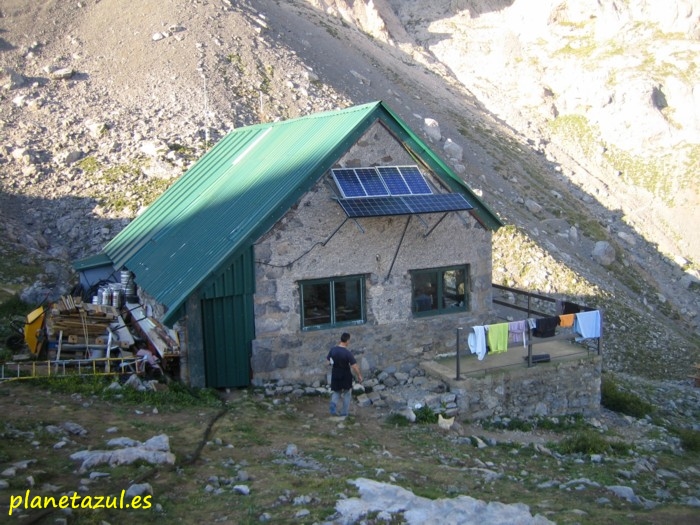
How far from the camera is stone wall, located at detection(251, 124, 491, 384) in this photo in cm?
1334

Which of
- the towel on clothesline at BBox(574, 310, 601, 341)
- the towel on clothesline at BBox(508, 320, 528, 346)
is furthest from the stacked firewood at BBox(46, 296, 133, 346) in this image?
the towel on clothesline at BBox(574, 310, 601, 341)

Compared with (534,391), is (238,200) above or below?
above

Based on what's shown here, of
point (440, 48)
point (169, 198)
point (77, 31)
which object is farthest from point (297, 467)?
point (440, 48)

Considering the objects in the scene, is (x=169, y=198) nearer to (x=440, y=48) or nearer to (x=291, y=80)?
(x=291, y=80)

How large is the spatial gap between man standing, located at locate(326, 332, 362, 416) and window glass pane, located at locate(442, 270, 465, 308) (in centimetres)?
407

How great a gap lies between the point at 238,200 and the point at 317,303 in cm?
290

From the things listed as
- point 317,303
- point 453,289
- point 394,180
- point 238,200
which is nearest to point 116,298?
point 238,200

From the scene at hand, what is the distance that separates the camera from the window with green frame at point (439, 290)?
1500cm

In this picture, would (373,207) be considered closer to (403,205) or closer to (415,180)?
(403,205)

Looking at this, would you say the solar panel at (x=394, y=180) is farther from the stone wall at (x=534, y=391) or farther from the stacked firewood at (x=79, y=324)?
the stacked firewood at (x=79, y=324)

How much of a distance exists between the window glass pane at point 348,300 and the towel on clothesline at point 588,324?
16.1ft

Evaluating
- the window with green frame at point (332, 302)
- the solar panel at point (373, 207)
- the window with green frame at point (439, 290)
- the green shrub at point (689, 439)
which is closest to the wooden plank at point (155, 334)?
the window with green frame at point (332, 302)

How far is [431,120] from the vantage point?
3956 cm

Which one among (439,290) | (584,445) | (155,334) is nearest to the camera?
(584,445)
